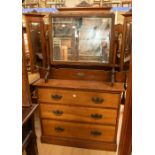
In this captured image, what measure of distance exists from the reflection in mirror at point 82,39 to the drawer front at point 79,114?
55 cm

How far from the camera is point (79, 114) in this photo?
1.97m

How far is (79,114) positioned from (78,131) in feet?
0.78

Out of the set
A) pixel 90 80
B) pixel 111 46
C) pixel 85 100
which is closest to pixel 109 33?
pixel 111 46

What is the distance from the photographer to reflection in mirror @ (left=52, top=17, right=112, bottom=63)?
6.21ft

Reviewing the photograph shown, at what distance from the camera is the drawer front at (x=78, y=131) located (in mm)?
1987

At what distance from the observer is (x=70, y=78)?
2057 millimetres

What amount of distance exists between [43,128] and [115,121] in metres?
0.87

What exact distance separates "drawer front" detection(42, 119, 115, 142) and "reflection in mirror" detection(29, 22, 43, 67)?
0.87 metres

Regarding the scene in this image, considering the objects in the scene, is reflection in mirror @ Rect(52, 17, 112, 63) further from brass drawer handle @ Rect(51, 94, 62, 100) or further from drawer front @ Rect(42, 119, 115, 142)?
drawer front @ Rect(42, 119, 115, 142)

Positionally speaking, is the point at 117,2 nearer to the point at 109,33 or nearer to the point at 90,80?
the point at 109,33

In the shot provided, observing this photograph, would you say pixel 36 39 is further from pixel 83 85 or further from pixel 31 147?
pixel 31 147

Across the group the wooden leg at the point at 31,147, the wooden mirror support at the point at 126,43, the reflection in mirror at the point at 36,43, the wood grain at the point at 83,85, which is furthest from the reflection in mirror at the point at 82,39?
the wooden leg at the point at 31,147
